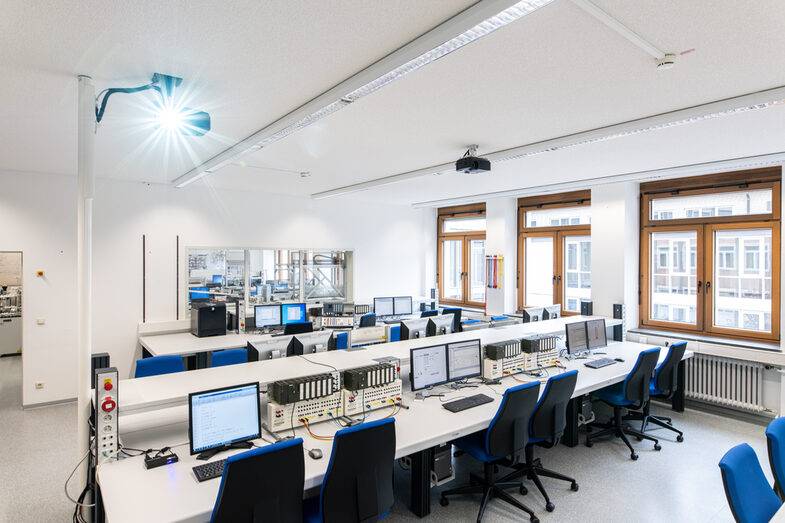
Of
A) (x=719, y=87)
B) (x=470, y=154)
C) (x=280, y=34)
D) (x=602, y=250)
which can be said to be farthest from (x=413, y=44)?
(x=602, y=250)

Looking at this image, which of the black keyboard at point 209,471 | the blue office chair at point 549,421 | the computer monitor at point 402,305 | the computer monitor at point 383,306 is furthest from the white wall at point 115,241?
the blue office chair at point 549,421

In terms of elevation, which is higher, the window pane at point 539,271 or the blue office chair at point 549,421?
the window pane at point 539,271

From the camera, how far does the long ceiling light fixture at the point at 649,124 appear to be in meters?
2.80

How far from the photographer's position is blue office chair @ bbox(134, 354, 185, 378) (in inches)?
148

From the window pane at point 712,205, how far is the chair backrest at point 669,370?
6.81 ft

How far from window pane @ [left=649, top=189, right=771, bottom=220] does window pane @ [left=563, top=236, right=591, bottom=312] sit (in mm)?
1172

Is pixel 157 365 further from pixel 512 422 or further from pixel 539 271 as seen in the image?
pixel 539 271

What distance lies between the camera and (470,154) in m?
4.36

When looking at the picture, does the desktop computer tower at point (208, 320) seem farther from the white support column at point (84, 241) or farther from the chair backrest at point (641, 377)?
the chair backrest at point (641, 377)

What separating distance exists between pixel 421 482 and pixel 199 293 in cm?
513

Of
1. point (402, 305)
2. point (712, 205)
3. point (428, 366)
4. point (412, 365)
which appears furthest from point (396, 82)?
point (402, 305)

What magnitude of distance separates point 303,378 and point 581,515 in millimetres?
2223

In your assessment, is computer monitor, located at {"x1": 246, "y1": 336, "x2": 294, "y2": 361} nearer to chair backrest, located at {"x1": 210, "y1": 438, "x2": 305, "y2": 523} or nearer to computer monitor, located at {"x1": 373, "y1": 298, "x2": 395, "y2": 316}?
chair backrest, located at {"x1": 210, "y1": 438, "x2": 305, "y2": 523}

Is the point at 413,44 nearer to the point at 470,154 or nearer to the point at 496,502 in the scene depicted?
the point at 470,154
